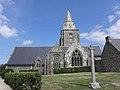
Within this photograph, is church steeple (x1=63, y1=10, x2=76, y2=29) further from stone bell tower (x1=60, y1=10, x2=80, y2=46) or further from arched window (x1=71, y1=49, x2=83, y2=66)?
arched window (x1=71, y1=49, x2=83, y2=66)

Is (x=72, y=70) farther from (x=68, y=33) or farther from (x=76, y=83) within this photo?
(x=76, y=83)

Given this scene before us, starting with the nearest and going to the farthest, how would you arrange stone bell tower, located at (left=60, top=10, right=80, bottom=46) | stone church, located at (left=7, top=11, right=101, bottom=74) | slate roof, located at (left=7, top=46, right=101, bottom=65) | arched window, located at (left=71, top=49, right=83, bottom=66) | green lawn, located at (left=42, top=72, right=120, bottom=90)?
green lawn, located at (left=42, top=72, right=120, bottom=90) < stone church, located at (left=7, top=11, right=101, bottom=74) < arched window, located at (left=71, top=49, right=83, bottom=66) < slate roof, located at (left=7, top=46, right=101, bottom=65) < stone bell tower, located at (left=60, top=10, right=80, bottom=46)

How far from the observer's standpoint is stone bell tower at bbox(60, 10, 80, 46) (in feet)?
198

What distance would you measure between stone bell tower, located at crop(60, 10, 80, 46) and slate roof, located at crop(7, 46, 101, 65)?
10.8m

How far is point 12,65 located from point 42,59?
25.2 ft

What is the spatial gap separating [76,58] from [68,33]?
17.2 m

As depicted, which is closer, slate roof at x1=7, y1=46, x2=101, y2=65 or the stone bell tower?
slate roof at x1=7, y1=46, x2=101, y2=65

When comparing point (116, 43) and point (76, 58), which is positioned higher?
point (116, 43)

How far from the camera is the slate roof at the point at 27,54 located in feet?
154

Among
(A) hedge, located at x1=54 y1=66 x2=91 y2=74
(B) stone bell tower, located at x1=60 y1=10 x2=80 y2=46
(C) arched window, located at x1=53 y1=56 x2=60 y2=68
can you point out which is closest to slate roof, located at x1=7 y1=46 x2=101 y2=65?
(C) arched window, located at x1=53 y1=56 x2=60 y2=68

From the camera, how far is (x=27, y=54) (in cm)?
4928

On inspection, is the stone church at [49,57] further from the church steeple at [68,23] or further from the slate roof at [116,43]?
the church steeple at [68,23]

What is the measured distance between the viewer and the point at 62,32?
6275cm

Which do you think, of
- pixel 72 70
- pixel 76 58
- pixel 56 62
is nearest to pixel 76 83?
pixel 72 70
